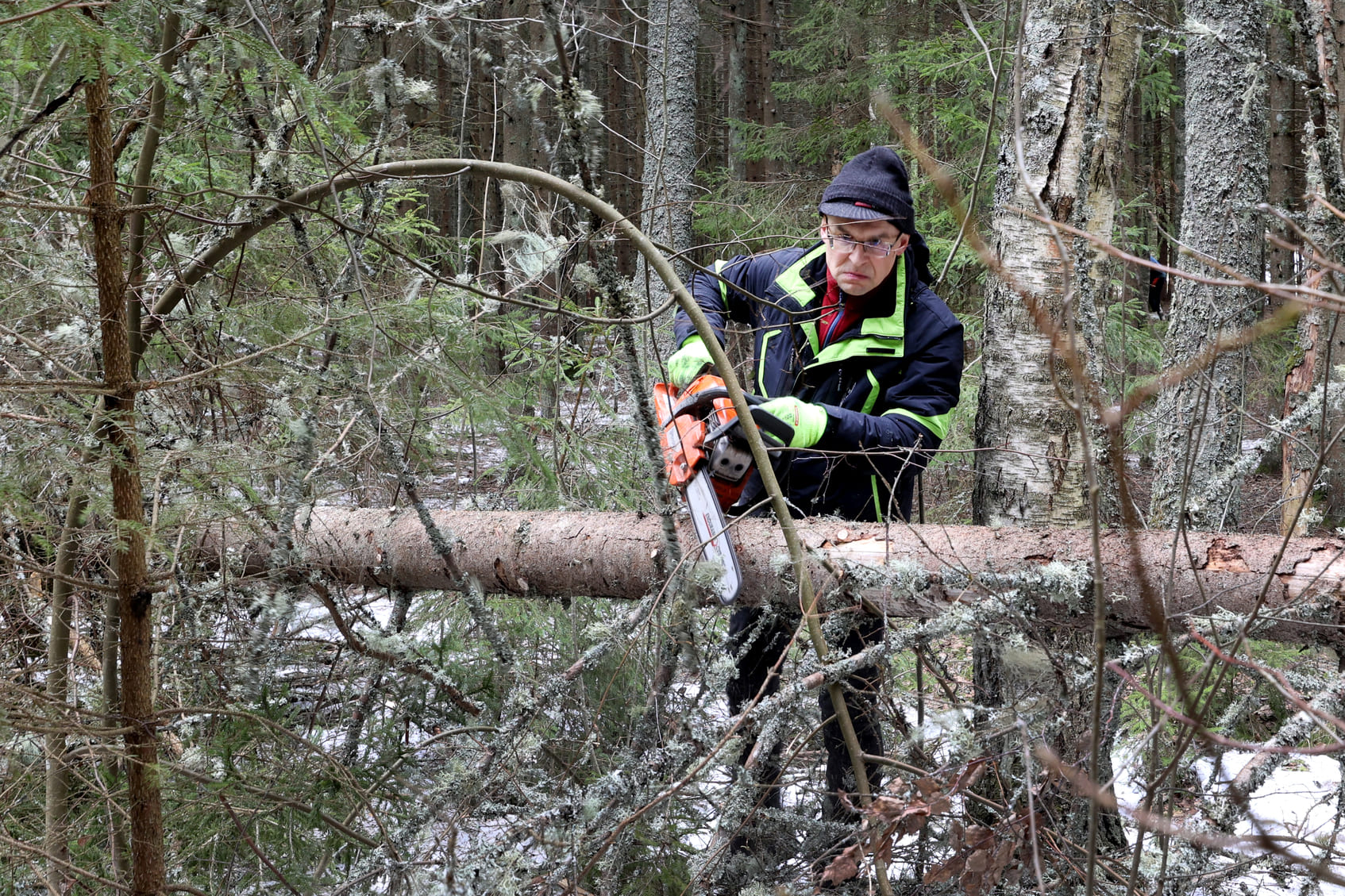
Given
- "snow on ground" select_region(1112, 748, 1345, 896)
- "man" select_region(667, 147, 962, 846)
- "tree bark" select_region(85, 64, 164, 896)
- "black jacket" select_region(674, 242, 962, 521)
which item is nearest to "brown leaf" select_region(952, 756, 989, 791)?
"man" select_region(667, 147, 962, 846)

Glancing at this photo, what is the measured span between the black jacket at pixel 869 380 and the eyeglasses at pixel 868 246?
110 millimetres

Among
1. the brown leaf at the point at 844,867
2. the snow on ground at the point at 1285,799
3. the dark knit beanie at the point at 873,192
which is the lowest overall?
the snow on ground at the point at 1285,799

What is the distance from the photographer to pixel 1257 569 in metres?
2.25

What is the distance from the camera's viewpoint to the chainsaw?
2.41 m

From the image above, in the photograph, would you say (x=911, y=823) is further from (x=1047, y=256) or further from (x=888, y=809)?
(x=1047, y=256)

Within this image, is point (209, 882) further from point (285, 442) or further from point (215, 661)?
point (285, 442)

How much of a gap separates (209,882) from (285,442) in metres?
1.20

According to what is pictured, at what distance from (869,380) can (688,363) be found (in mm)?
580

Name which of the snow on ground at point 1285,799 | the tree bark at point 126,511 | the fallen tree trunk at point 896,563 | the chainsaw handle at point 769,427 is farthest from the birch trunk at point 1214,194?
the tree bark at point 126,511

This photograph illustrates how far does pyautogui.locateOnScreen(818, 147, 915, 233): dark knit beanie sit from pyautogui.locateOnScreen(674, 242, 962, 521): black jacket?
7.6 inches

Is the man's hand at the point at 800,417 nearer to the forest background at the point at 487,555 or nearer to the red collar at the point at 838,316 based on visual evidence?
the forest background at the point at 487,555

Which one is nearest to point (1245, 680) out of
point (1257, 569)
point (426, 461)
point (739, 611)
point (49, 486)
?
point (1257, 569)

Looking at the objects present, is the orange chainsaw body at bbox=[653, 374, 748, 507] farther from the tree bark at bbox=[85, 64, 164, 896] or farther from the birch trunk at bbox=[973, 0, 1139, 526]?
the tree bark at bbox=[85, 64, 164, 896]

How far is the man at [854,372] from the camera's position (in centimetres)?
265
